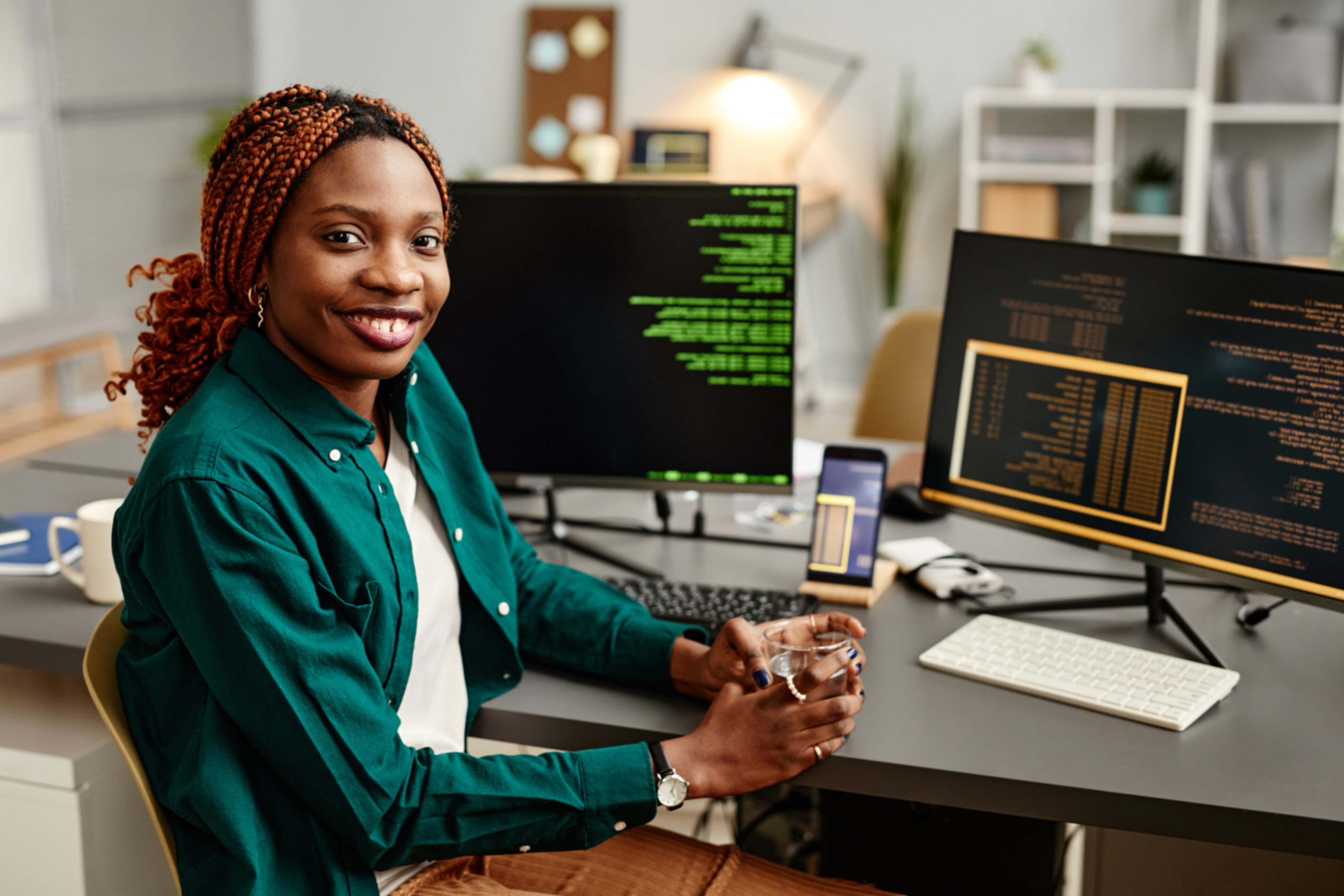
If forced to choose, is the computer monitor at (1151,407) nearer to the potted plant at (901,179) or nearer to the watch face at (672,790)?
the watch face at (672,790)

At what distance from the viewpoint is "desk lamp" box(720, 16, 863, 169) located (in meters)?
5.16

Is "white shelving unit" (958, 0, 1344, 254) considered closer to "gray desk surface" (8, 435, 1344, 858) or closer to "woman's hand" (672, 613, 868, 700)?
"gray desk surface" (8, 435, 1344, 858)

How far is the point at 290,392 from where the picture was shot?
1.09m

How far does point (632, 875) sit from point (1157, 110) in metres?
4.48

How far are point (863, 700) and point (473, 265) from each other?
2.63ft

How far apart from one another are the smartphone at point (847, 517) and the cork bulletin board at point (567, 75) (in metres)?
4.19

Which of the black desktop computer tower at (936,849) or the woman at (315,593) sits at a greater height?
the woman at (315,593)

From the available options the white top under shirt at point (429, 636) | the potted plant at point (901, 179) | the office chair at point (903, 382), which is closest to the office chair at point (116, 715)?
the white top under shirt at point (429, 636)

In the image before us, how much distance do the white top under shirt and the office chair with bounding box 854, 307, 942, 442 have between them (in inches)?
56.4

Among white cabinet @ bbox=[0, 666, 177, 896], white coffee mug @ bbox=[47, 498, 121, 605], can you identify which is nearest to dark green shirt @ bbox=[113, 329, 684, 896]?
white cabinet @ bbox=[0, 666, 177, 896]

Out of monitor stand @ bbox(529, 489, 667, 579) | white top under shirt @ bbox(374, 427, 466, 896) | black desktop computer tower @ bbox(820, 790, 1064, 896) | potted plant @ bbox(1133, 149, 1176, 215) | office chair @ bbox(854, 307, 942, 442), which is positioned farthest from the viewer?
potted plant @ bbox(1133, 149, 1176, 215)

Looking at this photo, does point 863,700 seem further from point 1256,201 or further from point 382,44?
point 382,44

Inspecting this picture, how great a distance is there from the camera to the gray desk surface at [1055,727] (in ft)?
3.54

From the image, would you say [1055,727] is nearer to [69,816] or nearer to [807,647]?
[807,647]
